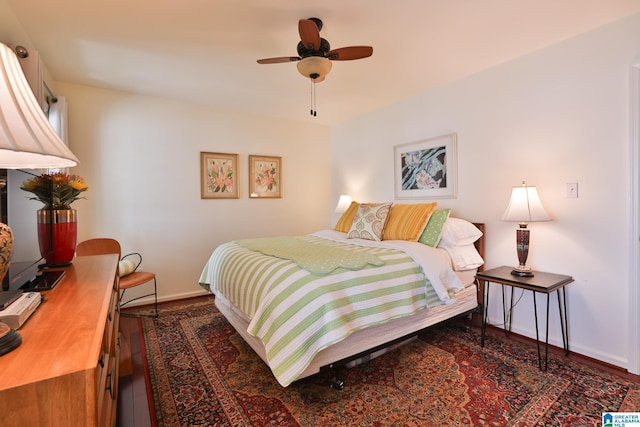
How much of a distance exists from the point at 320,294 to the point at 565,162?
2.21 meters

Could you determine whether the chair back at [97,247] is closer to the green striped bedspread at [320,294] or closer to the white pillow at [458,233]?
the green striped bedspread at [320,294]

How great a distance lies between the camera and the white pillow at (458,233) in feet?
8.76

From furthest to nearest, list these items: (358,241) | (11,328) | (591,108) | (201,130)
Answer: (201,130), (358,241), (591,108), (11,328)

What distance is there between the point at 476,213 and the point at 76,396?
10.3 feet

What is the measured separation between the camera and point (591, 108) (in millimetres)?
2195

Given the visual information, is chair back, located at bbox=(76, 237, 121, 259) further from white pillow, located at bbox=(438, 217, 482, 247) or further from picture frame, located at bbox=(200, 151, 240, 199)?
white pillow, located at bbox=(438, 217, 482, 247)

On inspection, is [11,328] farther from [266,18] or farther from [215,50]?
[215,50]

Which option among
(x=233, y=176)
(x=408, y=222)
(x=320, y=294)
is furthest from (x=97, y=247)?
(x=408, y=222)

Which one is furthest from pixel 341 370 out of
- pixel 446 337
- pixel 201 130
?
pixel 201 130

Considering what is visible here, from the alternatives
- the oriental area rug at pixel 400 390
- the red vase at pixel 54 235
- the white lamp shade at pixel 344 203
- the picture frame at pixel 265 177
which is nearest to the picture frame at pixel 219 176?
the picture frame at pixel 265 177

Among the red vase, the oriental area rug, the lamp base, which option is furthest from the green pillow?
the red vase

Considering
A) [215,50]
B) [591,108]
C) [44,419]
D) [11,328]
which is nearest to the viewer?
[44,419]

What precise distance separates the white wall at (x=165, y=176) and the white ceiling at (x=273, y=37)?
34cm

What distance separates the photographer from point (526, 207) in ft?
7.55
